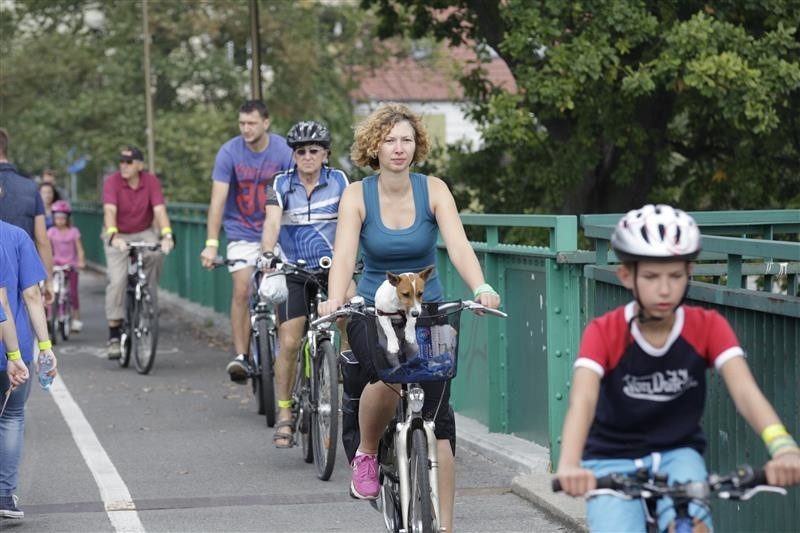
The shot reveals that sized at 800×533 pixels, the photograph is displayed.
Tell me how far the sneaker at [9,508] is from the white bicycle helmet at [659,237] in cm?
428

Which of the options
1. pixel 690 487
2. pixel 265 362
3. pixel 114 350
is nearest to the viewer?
pixel 690 487

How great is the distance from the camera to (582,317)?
28.4ft

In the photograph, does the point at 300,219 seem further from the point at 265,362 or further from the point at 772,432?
the point at 772,432

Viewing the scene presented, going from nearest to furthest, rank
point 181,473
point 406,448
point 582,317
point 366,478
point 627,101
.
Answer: point 406,448 < point 366,478 < point 582,317 < point 181,473 < point 627,101

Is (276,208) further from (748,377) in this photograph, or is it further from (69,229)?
(69,229)

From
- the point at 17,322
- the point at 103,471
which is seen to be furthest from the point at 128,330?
the point at 17,322

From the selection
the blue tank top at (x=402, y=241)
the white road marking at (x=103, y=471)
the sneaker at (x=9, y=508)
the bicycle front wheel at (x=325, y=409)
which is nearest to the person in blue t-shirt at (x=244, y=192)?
the white road marking at (x=103, y=471)

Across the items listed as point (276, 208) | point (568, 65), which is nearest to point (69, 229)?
point (568, 65)

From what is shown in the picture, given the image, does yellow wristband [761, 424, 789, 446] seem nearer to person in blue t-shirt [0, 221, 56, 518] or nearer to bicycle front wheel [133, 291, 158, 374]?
person in blue t-shirt [0, 221, 56, 518]

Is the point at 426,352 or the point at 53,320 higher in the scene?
the point at 426,352

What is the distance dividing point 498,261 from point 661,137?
931 cm

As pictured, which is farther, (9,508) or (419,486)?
(9,508)

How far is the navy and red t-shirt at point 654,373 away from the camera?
14.9ft

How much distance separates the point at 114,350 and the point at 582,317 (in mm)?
7765
